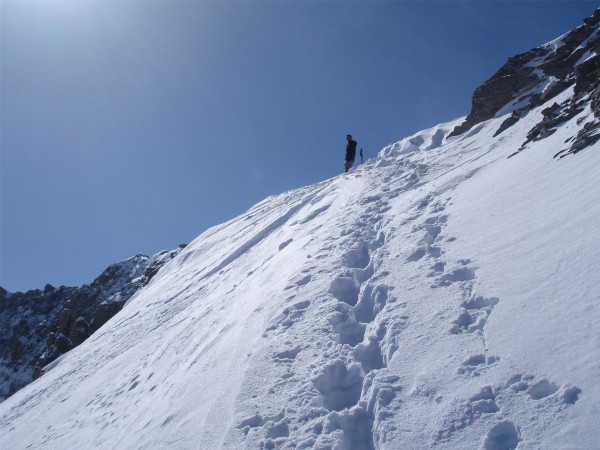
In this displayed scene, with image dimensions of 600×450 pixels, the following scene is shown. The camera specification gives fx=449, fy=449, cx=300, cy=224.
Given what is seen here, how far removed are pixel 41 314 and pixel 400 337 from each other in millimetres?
145321

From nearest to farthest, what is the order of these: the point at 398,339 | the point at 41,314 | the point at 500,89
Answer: the point at 398,339, the point at 500,89, the point at 41,314

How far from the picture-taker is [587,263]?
5.81 metres

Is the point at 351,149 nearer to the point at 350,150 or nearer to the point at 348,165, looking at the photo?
the point at 350,150

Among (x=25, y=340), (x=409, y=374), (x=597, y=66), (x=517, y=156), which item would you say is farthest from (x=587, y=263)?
(x=25, y=340)

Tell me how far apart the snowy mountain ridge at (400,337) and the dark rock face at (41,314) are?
183 feet

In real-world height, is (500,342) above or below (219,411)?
below

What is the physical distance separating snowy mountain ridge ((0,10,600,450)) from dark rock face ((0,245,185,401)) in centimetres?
5589

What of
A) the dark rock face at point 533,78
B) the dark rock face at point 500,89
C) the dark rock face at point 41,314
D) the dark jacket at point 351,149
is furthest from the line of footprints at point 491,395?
the dark rock face at point 41,314

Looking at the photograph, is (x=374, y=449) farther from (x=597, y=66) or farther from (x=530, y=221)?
(x=597, y=66)

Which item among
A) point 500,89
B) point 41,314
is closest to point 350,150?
point 500,89

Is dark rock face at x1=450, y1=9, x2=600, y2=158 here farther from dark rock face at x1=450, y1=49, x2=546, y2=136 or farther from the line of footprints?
the line of footprints

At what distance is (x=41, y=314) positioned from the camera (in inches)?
5054

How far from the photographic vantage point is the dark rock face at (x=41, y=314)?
276ft

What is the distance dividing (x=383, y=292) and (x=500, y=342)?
9.04 ft
